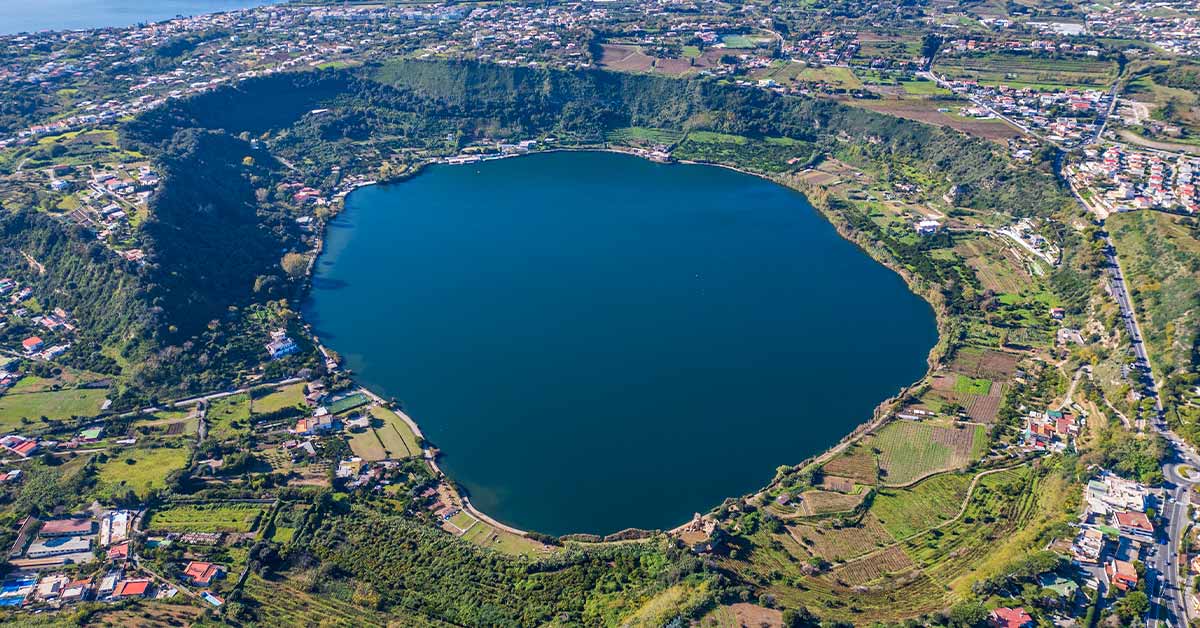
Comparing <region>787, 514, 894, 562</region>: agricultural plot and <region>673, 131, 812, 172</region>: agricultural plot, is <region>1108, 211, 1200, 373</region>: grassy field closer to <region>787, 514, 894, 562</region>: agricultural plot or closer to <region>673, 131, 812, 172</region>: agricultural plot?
<region>787, 514, 894, 562</region>: agricultural plot

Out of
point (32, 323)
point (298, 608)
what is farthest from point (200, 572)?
point (32, 323)

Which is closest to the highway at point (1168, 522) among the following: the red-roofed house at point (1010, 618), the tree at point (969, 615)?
the red-roofed house at point (1010, 618)

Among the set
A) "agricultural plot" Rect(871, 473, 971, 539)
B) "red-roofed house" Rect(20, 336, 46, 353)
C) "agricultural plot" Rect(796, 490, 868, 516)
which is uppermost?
"red-roofed house" Rect(20, 336, 46, 353)

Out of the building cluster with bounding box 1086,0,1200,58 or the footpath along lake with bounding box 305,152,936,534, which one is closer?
the footpath along lake with bounding box 305,152,936,534

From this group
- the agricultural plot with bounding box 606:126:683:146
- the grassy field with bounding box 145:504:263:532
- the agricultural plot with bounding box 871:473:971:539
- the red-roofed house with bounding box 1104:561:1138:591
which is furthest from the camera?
the agricultural plot with bounding box 606:126:683:146

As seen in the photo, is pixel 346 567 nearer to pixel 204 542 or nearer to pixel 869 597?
pixel 204 542

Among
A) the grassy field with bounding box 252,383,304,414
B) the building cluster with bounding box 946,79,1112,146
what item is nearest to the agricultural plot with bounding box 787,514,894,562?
the grassy field with bounding box 252,383,304,414

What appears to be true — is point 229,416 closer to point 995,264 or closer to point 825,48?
point 995,264

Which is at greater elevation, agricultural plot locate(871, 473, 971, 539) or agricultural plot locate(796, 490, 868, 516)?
agricultural plot locate(796, 490, 868, 516)
